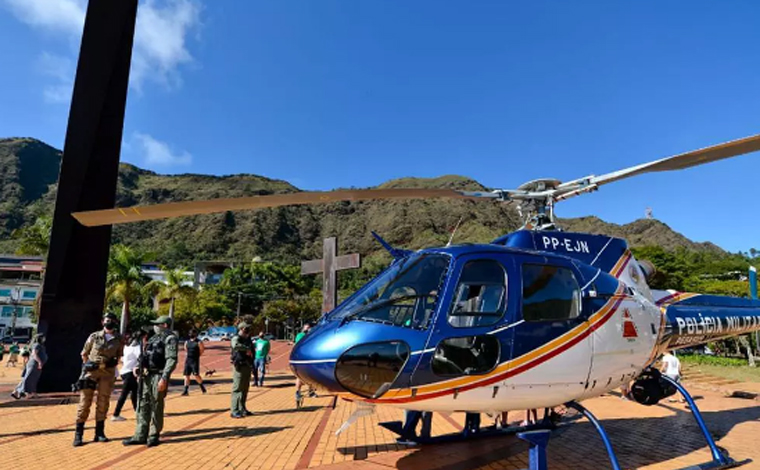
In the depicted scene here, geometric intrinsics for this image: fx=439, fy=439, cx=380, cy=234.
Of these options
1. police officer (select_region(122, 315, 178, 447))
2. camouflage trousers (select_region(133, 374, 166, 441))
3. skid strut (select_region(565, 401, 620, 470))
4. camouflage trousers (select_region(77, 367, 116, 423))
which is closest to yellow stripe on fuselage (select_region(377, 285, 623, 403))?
skid strut (select_region(565, 401, 620, 470))

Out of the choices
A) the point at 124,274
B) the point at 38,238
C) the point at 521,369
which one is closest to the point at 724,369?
the point at 521,369

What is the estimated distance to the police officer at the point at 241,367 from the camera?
8117 millimetres

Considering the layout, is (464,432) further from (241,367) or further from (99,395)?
(99,395)

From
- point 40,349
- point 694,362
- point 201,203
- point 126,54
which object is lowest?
point 694,362

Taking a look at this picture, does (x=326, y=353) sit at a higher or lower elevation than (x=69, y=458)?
higher

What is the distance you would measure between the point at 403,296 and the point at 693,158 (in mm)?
3721

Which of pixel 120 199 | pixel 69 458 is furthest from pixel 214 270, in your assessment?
pixel 69 458

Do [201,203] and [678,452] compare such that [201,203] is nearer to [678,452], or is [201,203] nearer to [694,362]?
[678,452]

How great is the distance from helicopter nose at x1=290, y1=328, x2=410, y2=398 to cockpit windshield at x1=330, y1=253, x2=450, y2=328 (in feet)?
0.90

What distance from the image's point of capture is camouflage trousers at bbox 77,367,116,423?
20.6 feet

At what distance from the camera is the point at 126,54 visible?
11625 millimetres

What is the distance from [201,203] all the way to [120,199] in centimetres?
19492

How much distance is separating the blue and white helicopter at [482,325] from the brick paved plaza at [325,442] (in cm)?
123

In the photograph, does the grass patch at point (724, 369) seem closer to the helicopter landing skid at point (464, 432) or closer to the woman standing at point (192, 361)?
the helicopter landing skid at point (464, 432)
